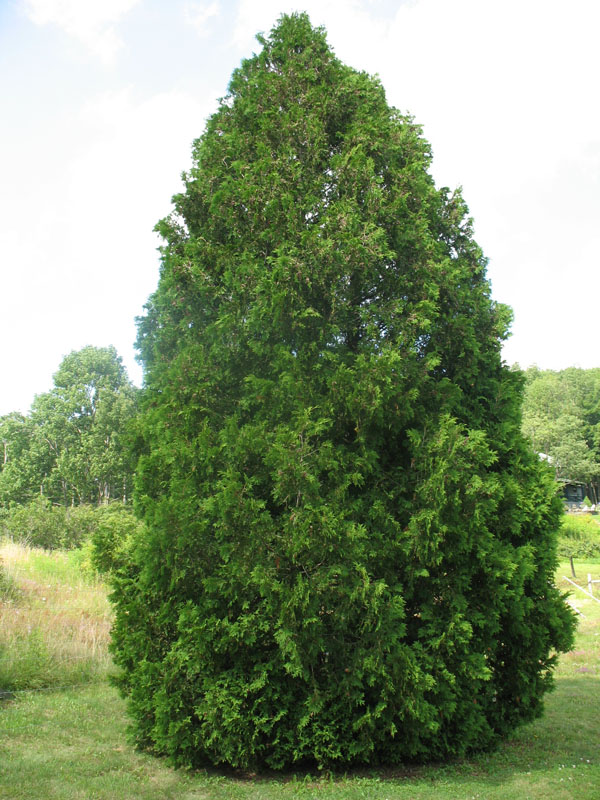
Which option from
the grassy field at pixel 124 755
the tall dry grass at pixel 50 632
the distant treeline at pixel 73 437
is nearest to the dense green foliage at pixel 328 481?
the grassy field at pixel 124 755

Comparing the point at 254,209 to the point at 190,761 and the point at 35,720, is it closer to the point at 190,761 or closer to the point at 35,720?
the point at 190,761

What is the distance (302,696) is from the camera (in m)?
4.83

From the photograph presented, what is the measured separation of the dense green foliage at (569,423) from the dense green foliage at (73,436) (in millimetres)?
37547

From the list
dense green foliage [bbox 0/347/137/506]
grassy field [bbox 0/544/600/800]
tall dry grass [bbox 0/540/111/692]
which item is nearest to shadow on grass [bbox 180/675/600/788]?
grassy field [bbox 0/544/600/800]

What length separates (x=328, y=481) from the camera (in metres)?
5.06

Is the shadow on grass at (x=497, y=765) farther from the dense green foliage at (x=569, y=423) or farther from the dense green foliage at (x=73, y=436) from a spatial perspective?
the dense green foliage at (x=569, y=423)

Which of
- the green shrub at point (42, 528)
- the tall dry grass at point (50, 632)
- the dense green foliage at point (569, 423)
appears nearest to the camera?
the tall dry grass at point (50, 632)

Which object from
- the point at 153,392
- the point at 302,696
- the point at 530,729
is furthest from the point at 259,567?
the point at 530,729

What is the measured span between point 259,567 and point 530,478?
3.04 metres

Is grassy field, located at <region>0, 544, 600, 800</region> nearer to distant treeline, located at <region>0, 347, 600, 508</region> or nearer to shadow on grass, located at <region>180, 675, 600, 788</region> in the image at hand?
shadow on grass, located at <region>180, 675, 600, 788</region>

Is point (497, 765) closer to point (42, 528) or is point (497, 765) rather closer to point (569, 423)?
point (42, 528)

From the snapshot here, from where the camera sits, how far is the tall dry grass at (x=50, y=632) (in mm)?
7230

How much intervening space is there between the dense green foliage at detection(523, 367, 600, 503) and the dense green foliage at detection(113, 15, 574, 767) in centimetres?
4895

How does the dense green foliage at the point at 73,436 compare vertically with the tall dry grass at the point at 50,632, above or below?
above
